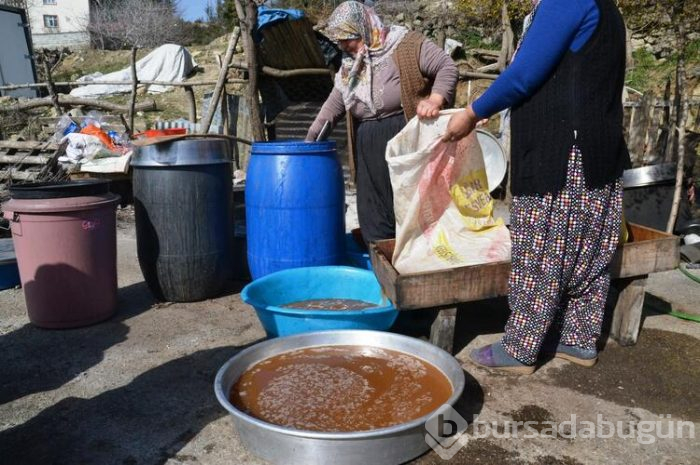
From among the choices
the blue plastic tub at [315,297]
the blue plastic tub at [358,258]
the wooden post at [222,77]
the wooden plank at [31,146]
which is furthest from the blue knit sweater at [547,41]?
the wooden plank at [31,146]

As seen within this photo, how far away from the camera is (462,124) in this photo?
2432mm

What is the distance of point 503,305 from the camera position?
11.7ft

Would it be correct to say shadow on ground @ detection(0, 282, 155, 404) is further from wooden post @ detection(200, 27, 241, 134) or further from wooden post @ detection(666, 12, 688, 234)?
wooden post @ detection(666, 12, 688, 234)

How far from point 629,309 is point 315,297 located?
1731 millimetres

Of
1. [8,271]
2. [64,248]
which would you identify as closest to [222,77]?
[8,271]

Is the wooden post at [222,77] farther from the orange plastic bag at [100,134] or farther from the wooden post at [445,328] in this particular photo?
the wooden post at [445,328]

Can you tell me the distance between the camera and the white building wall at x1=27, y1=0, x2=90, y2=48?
104 ft

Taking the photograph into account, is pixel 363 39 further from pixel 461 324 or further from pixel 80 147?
pixel 80 147

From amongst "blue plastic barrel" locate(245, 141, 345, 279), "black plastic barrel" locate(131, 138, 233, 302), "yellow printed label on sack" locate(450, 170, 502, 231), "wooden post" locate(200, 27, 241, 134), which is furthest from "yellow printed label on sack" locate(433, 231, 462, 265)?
"wooden post" locate(200, 27, 241, 134)

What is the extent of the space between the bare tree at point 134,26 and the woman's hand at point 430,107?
95.8 ft

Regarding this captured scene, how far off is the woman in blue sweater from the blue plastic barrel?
100 centimetres

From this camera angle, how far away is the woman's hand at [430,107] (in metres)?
2.77

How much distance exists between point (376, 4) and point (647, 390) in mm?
19284

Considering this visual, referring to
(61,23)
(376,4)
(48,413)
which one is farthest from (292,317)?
(61,23)
